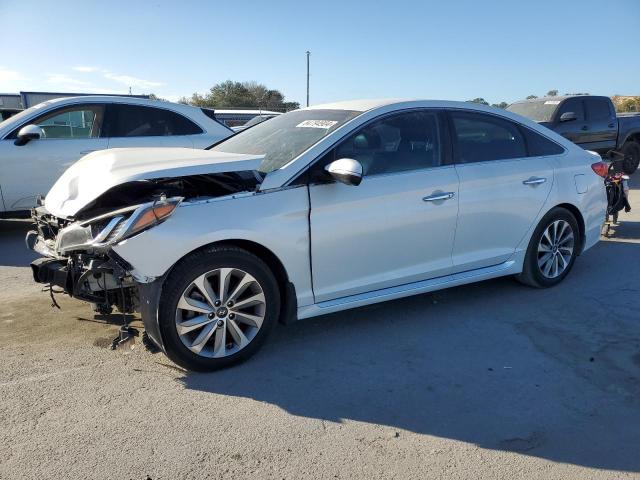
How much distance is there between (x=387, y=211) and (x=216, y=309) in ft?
4.69

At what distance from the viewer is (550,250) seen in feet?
17.1

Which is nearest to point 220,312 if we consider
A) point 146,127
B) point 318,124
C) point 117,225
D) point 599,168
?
point 117,225

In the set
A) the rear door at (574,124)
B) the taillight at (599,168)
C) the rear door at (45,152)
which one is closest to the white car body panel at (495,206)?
the taillight at (599,168)

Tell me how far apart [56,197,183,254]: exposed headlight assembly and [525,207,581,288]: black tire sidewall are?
10.7ft

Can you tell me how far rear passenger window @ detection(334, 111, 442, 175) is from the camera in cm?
410

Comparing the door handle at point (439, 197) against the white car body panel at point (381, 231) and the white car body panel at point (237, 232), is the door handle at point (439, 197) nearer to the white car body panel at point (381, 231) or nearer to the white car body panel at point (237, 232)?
the white car body panel at point (381, 231)

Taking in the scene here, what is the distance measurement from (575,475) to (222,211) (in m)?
2.40

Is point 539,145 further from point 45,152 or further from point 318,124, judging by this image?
point 45,152

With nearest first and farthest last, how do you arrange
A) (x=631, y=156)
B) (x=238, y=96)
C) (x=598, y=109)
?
(x=598, y=109)
(x=631, y=156)
(x=238, y=96)

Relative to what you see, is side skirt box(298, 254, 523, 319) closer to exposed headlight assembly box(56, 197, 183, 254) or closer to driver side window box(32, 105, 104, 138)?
exposed headlight assembly box(56, 197, 183, 254)

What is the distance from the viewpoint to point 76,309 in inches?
180

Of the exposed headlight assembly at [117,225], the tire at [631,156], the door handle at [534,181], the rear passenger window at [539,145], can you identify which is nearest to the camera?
the exposed headlight assembly at [117,225]

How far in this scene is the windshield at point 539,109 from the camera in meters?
12.2

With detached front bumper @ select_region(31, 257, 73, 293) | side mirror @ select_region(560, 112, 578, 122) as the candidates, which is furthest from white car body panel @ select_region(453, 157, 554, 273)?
side mirror @ select_region(560, 112, 578, 122)
